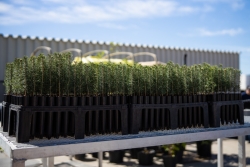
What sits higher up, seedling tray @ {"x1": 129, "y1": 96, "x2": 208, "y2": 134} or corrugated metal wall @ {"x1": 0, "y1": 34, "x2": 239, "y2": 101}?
corrugated metal wall @ {"x1": 0, "y1": 34, "x2": 239, "y2": 101}

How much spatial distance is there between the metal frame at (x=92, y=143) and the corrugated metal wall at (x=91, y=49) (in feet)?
14.8

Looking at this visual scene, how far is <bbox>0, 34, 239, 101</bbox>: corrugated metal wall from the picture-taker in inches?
242

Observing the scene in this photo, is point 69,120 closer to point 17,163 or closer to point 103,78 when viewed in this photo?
point 103,78

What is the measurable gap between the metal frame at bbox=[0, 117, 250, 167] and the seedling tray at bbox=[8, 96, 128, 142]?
7 centimetres

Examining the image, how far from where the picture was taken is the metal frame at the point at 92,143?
1573mm

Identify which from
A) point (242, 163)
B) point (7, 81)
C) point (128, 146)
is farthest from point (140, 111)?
point (242, 163)

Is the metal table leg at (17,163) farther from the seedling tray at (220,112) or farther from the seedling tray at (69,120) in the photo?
the seedling tray at (220,112)

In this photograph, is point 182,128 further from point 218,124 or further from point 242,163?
point 242,163

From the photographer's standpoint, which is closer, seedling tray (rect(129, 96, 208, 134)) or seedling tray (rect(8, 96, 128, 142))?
seedling tray (rect(8, 96, 128, 142))

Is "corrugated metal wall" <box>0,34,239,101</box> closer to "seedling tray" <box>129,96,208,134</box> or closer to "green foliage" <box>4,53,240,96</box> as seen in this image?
"green foliage" <box>4,53,240,96</box>

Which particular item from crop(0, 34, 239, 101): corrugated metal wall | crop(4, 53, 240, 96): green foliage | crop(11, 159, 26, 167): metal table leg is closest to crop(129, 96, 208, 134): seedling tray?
crop(4, 53, 240, 96): green foliage

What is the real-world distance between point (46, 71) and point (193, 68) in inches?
49.7

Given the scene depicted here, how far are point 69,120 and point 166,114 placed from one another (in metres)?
0.79

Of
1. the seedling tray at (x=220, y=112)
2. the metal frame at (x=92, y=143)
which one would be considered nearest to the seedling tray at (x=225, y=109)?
the seedling tray at (x=220, y=112)
